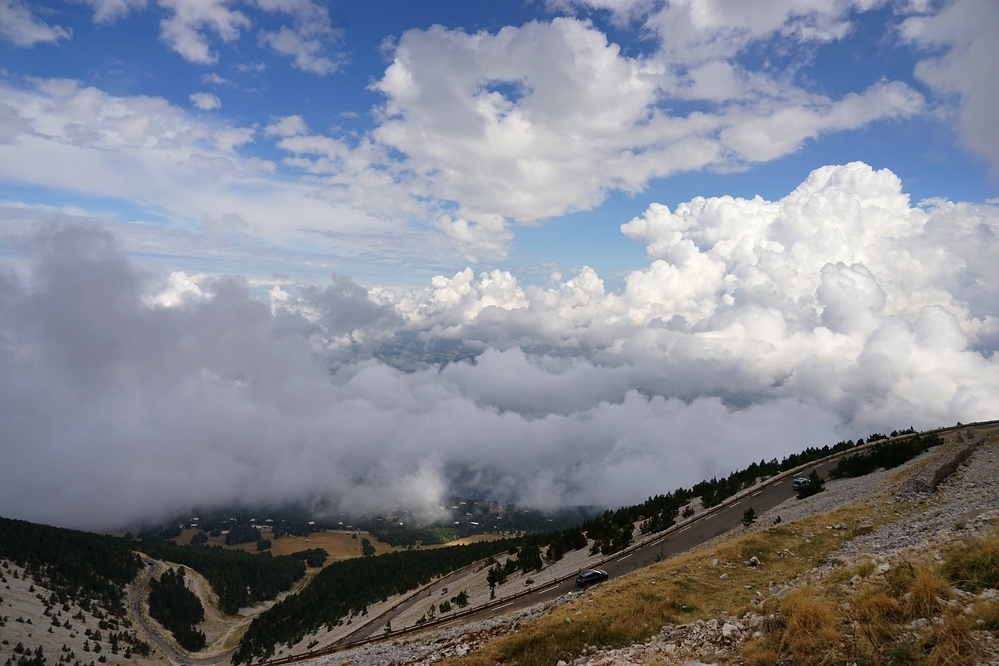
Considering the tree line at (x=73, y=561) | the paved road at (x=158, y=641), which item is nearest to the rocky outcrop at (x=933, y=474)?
the paved road at (x=158, y=641)

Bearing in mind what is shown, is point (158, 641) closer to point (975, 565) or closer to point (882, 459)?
point (975, 565)

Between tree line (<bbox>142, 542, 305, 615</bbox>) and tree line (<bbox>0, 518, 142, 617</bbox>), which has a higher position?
tree line (<bbox>0, 518, 142, 617</bbox>)

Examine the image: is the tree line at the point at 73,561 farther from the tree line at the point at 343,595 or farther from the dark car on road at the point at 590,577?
the dark car on road at the point at 590,577

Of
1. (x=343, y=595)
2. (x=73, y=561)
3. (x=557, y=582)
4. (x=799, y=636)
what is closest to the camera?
(x=799, y=636)

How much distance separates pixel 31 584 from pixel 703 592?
385ft

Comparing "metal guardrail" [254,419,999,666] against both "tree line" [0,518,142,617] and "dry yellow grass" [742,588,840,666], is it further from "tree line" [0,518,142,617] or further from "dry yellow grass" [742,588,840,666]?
"tree line" [0,518,142,617]

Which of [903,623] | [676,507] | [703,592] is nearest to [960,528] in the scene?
[703,592]

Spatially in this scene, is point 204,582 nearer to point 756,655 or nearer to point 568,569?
point 568,569

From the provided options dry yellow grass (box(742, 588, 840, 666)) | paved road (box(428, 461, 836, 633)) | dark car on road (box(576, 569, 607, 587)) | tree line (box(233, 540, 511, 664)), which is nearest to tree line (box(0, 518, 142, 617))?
tree line (box(233, 540, 511, 664))

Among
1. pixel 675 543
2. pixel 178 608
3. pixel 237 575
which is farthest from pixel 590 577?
pixel 237 575

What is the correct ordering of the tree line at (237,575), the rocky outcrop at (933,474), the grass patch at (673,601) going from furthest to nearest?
the tree line at (237,575) < the rocky outcrop at (933,474) < the grass patch at (673,601)

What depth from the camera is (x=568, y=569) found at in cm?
4244

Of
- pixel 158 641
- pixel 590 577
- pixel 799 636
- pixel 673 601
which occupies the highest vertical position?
pixel 799 636

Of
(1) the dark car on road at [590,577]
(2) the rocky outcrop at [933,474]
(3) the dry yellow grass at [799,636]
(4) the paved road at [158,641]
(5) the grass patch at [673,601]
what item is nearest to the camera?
Result: (3) the dry yellow grass at [799,636]
